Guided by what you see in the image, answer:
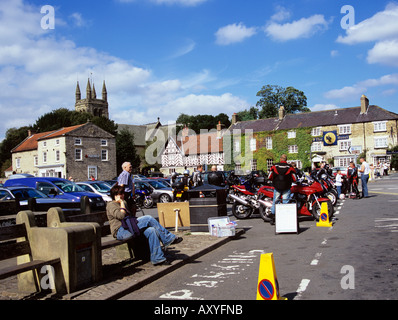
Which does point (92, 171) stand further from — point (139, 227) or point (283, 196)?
point (139, 227)

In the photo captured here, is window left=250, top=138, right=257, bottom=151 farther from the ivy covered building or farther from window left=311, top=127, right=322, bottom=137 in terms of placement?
window left=311, top=127, right=322, bottom=137

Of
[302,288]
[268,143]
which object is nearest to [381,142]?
[268,143]

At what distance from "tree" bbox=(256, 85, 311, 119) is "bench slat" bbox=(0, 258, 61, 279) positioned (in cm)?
8496

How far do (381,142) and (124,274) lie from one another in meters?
56.0

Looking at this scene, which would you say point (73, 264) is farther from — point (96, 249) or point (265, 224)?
point (265, 224)

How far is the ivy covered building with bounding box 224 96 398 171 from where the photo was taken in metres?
56.2

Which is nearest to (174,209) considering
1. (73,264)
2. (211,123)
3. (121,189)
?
(121,189)

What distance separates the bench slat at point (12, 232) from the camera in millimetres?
5648

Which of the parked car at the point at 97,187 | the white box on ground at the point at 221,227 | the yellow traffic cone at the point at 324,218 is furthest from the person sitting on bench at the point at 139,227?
the parked car at the point at 97,187

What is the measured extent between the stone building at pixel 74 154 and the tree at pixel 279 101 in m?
39.3

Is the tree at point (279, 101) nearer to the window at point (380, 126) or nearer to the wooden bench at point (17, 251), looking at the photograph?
the window at point (380, 126)

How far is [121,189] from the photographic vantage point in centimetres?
764

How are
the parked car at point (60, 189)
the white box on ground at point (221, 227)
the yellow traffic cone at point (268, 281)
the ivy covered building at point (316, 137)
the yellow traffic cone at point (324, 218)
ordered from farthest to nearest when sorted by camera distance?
the ivy covered building at point (316, 137) < the parked car at point (60, 189) < the yellow traffic cone at point (324, 218) < the white box on ground at point (221, 227) < the yellow traffic cone at point (268, 281)
